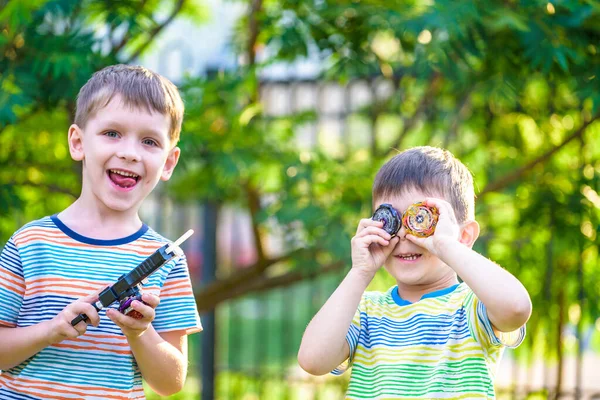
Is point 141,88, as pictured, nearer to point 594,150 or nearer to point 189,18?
point 189,18

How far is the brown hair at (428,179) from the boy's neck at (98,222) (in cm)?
71

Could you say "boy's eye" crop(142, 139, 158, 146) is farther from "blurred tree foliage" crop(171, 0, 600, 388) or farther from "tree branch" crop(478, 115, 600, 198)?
"tree branch" crop(478, 115, 600, 198)

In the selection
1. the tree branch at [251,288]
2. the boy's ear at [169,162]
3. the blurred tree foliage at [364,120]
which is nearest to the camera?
the boy's ear at [169,162]

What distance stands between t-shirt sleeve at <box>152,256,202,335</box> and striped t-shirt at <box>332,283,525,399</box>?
455 mm

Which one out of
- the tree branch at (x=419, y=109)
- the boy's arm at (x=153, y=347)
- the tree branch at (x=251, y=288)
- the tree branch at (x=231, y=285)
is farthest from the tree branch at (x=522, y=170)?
the boy's arm at (x=153, y=347)

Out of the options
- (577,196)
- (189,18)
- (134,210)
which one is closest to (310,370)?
(134,210)

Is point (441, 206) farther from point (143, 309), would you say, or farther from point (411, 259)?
point (143, 309)

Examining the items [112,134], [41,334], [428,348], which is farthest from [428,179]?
[41,334]

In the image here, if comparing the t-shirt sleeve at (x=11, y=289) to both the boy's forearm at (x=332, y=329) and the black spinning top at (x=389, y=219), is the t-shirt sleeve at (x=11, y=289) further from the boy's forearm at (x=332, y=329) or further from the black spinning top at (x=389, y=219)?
the black spinning top at (x=389, y=219)

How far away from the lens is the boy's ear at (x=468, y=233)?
2.32 m

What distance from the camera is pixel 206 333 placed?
666cm

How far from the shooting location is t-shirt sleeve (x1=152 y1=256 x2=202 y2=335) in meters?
2.36

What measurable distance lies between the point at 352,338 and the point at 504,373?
763 centimetres

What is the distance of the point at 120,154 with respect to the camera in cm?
230
